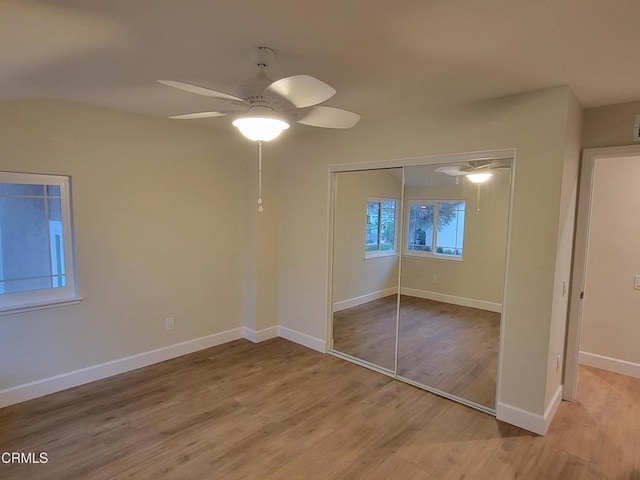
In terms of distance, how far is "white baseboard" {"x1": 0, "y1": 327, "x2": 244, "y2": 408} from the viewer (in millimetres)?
2941

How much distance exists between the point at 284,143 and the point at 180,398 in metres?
2.94

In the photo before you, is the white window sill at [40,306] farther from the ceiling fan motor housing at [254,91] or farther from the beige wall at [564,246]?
the beige wall at [564,246]

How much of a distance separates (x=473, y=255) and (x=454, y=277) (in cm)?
33

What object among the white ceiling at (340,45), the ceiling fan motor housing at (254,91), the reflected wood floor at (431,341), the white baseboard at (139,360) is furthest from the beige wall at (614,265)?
the ceiling fan motor housing at (254,91)

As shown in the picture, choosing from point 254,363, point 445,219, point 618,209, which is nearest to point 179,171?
point 254,363

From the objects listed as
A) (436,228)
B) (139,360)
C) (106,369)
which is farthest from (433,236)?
(106,369)

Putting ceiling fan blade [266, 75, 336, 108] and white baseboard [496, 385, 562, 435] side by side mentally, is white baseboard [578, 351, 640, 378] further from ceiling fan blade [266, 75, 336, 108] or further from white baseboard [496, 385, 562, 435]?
ceiling fan blade [266, 75, 336, 108]

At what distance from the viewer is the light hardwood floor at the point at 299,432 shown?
2275mm

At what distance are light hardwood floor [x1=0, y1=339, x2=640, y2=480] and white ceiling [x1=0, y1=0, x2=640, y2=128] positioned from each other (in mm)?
2451

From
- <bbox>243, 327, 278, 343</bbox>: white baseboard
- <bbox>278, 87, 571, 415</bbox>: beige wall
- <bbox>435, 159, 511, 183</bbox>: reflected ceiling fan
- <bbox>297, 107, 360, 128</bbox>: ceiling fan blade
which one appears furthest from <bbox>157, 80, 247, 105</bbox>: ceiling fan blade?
<bbox>243, 327, 278, 343</bbox>: white baseboard

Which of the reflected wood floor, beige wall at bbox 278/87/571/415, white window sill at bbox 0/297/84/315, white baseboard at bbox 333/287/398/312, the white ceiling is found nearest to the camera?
the white ceiling

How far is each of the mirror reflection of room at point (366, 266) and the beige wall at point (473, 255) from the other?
0.83 ft

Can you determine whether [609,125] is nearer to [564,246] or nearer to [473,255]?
[564,246]

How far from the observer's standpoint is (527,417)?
8.81 feet
